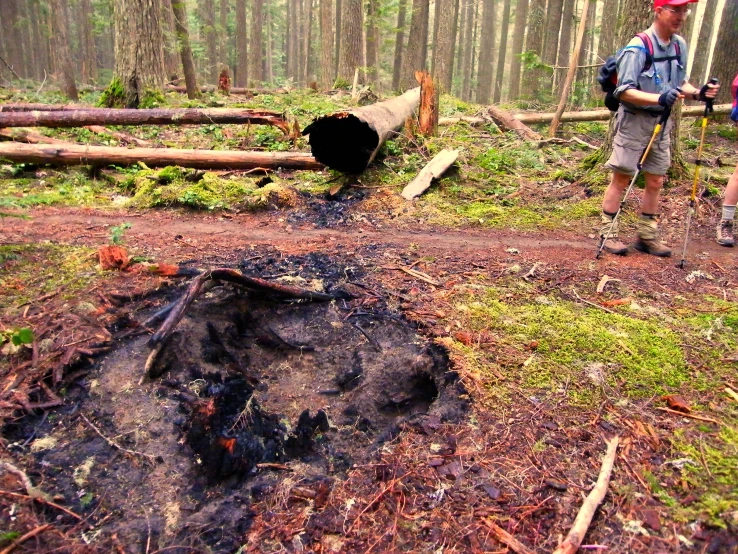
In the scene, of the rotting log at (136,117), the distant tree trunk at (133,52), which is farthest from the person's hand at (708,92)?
the distant tree trunk at (133,52)

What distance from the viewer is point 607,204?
5.43 meters

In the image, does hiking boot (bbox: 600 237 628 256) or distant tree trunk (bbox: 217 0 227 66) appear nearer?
hiking boot (bbox: 600 237 628 256)

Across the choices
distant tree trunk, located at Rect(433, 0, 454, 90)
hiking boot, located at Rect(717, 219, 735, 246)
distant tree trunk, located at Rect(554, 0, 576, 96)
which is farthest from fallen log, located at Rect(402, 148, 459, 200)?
distant tree trunk, located at Rect(554, 0, 576, 96)

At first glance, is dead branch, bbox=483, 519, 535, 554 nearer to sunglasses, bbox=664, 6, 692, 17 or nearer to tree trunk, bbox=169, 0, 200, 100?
sunglasses, bbox=664, 6, 692, 17

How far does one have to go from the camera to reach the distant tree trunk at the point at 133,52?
1114cm

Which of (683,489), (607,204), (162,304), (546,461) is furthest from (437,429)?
(607,204)

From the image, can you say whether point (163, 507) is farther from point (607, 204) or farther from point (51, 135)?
point (51, 135)

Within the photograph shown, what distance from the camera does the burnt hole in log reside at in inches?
Result: 285

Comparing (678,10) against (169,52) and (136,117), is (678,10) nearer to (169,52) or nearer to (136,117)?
(136,117)

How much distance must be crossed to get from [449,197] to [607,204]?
2.45 meters

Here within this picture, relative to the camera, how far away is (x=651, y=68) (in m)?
4.68

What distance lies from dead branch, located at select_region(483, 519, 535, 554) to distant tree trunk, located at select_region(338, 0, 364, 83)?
1790 cm

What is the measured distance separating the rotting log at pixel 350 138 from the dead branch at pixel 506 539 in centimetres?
587

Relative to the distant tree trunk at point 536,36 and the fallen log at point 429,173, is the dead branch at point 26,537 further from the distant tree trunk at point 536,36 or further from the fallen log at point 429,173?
the distant tree trunk at point 536,36
